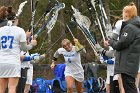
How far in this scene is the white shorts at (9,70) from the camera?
8.16 meters

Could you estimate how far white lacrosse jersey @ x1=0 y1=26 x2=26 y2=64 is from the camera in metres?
8.20

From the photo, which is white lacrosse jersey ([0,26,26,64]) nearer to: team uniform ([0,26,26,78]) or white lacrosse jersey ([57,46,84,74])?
team uniform ([0,26,26,78])

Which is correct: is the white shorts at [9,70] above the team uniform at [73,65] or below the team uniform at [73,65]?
below

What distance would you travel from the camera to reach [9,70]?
8172 millimetres

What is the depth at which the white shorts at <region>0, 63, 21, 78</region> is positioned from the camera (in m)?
8.16

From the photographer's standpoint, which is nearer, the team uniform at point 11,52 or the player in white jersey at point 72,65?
the team uniform at point 11,52

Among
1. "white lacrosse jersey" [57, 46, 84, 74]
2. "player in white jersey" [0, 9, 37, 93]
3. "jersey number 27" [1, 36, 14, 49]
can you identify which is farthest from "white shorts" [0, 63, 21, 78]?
"white lacrosse jersey" [57, 46, 84, 74]

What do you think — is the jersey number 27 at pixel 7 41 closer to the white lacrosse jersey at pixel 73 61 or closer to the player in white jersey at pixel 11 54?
the player in white jersey at pixel 11 54

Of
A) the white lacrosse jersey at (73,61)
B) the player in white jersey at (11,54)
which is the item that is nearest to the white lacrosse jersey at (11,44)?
the player in white jersey at (11,54)

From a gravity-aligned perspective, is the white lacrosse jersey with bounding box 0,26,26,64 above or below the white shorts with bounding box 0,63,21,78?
above

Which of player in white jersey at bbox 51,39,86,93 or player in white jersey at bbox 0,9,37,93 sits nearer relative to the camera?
player in white jersey at bbox 0,9,37,93

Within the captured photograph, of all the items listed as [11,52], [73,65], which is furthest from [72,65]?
[11,52]

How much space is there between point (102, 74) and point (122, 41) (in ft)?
31.4

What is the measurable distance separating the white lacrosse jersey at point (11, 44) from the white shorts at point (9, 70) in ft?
0.23
